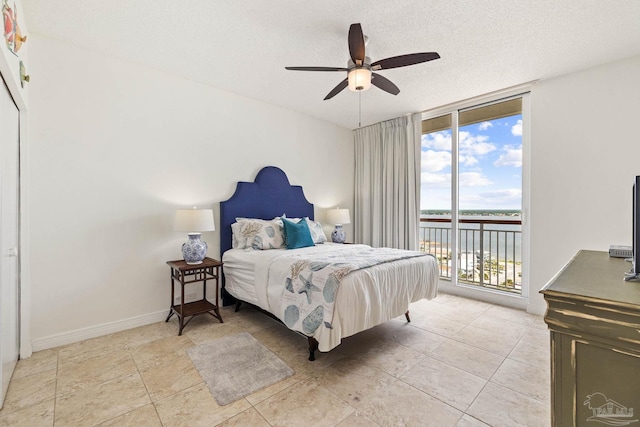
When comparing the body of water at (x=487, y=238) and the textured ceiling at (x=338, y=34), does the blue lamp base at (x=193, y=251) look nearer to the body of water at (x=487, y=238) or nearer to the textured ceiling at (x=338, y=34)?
the textured ceiling at (x=338, y=34)

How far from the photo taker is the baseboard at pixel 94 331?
93.4 inches

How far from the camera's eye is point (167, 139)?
3053mm

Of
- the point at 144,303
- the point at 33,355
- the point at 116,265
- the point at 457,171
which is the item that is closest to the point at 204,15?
the point at 116,265

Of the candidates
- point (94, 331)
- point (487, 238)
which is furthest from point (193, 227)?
point (487, 238)

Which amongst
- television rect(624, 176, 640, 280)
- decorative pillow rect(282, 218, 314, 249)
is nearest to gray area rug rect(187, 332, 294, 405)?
decorative pillow rect(282, 218, 314, 249)

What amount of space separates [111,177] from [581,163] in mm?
4765

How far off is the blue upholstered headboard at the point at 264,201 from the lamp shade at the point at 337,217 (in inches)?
12.1

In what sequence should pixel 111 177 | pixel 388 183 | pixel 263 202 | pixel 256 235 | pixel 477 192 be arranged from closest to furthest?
pixel 111 177 → pixel 256 235 → pixel 263 202 → pixel 477 192 → pixel 388 183

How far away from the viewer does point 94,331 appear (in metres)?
2.61

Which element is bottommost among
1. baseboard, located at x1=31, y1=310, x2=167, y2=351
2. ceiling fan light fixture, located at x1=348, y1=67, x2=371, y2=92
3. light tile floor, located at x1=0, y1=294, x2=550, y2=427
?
light tile floor, located at x1=0, y1=294, x2=550, y2=427

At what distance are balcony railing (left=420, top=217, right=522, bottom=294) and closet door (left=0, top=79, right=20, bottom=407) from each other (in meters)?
4.52

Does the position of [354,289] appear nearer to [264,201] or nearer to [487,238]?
[264,201]

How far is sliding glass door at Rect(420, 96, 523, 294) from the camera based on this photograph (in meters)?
3.64

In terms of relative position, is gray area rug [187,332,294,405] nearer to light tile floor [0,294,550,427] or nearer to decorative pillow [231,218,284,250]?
light tile floor [0,294,550,427]
